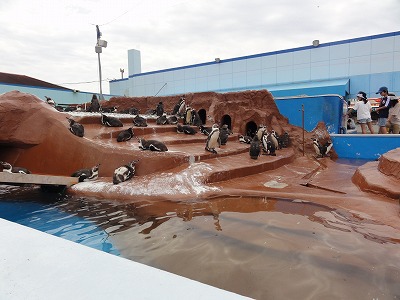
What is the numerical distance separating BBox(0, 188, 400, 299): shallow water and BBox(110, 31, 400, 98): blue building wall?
1216 centimetres

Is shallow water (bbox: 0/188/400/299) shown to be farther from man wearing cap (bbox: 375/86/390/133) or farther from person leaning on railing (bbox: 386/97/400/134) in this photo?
person leaning on railing (bbox: 386/97/400/134)

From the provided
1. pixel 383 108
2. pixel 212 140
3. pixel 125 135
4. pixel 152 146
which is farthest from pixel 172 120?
pixel 383 108

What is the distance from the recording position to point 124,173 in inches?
238

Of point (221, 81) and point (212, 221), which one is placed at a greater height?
point (221, 81)

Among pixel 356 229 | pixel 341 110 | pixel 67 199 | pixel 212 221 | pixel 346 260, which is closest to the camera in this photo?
pixel 346 260

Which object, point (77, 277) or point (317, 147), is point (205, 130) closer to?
point (317, 147)

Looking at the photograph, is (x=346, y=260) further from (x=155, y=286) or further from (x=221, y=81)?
(x=221, y=81)

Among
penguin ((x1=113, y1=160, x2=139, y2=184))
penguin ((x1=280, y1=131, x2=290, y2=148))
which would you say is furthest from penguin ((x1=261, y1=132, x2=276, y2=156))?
penguin ((x1=113, y1=160, x2=139, y2=184))

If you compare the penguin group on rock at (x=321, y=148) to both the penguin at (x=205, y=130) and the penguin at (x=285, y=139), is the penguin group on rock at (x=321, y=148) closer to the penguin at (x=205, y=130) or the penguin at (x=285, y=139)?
the penguin at (x=285, y=139)

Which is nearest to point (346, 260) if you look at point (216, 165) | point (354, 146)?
point (216, 165)

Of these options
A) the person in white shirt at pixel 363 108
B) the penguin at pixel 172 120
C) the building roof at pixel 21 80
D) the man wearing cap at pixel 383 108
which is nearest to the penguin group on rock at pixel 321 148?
the person in white shirt at pixel 363 108

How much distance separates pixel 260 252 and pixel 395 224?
73.2 inches

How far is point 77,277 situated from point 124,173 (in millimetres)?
5104

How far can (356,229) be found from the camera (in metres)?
3.52
